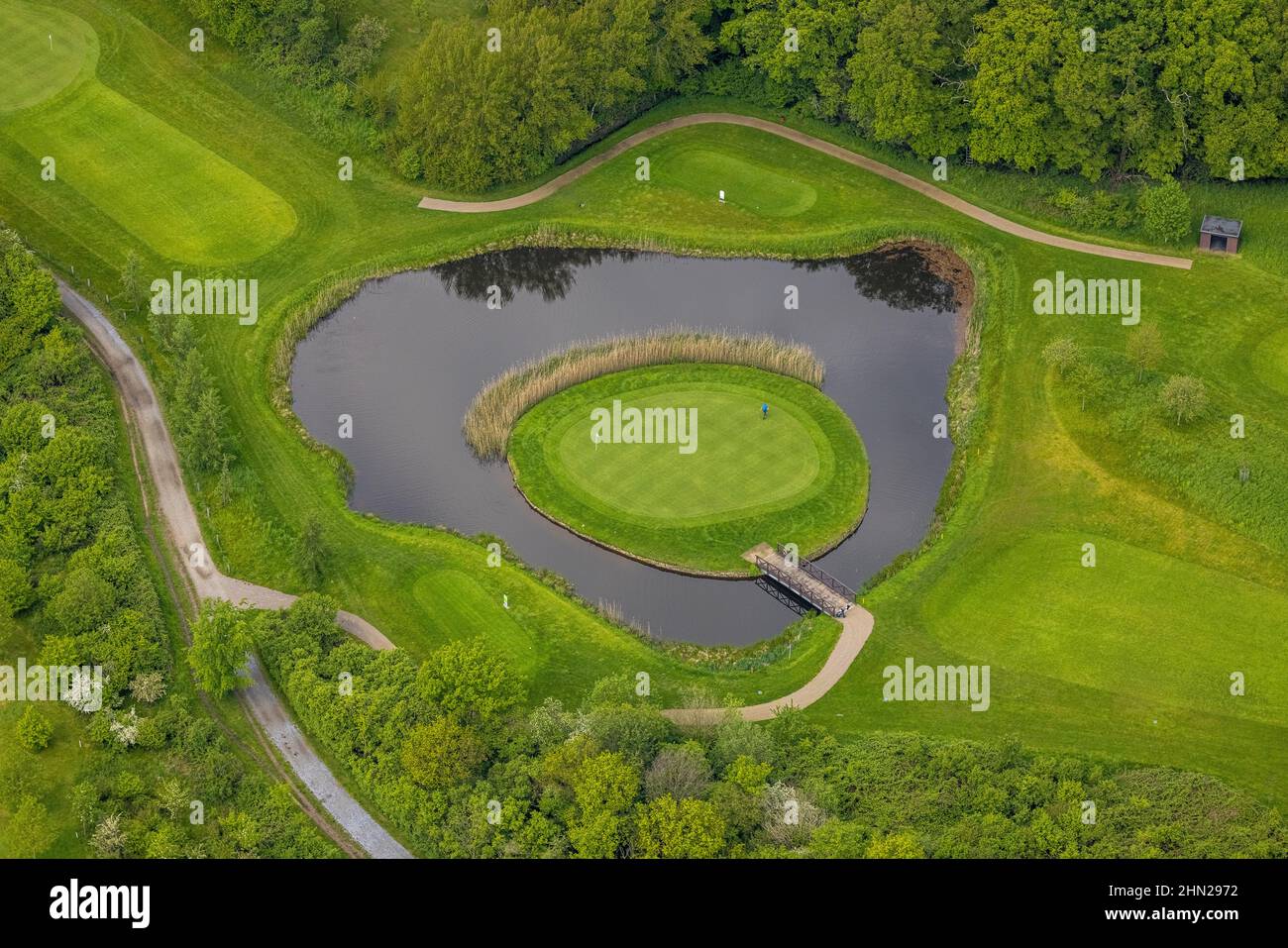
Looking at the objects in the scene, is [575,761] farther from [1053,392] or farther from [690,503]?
[1053,392]

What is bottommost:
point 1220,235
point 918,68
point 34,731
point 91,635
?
point 34,731

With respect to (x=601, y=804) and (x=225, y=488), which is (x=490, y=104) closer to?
(x=225, y=488)

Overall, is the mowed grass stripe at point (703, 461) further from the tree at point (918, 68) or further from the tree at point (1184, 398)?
the tree at point (918, 68)

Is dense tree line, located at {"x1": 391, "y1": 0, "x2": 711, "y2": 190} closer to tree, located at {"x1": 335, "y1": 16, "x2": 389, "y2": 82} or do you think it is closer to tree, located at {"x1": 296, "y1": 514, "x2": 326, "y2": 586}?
tree, located at {"x1": 335, "y1": 16, "x2": 389, "y2": 82}

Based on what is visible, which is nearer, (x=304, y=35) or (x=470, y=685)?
(x=470, y=685)

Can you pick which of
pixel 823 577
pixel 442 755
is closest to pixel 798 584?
pixel 823 577

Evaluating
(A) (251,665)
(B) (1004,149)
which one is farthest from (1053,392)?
(A) (251,665)

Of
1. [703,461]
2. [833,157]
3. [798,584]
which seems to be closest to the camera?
[798,584]

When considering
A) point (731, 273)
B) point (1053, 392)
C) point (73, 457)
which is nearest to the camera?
point (73, 457)
